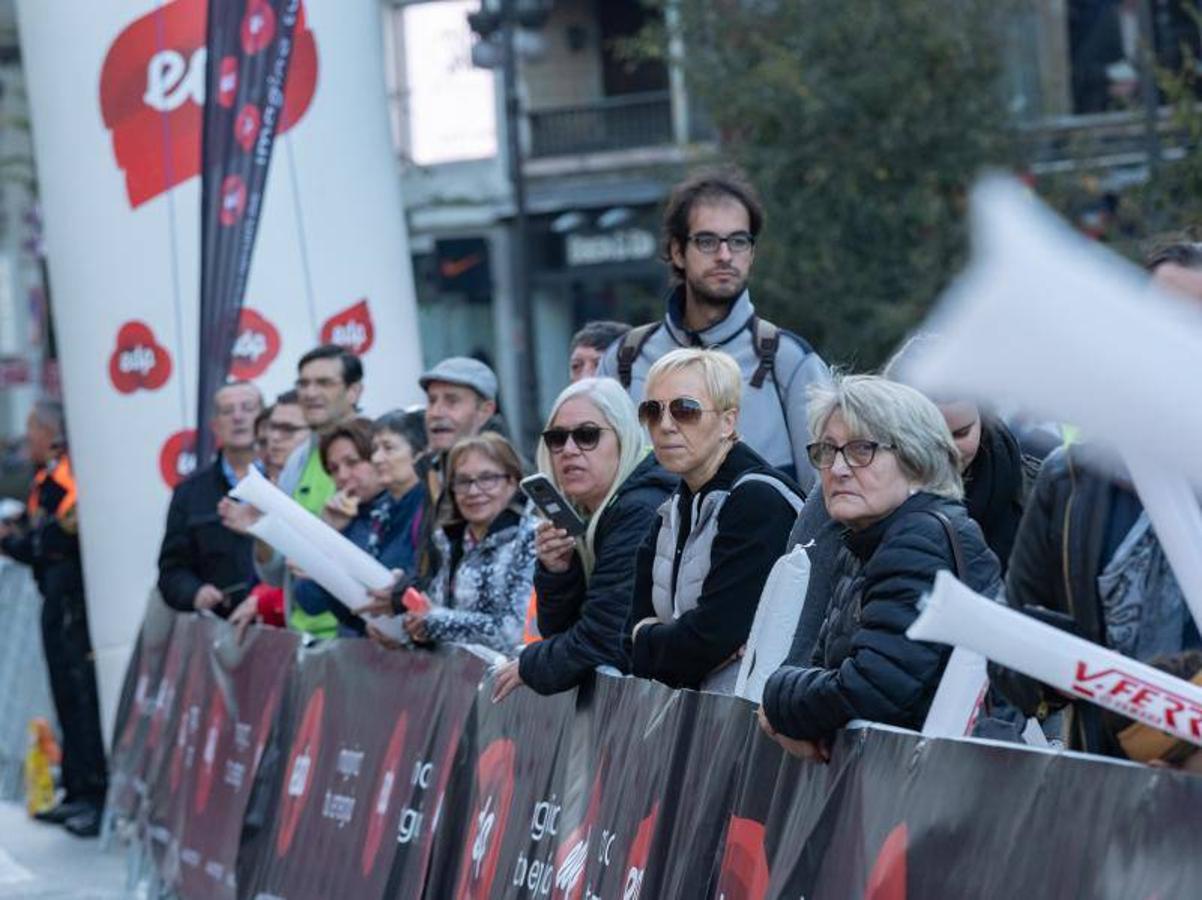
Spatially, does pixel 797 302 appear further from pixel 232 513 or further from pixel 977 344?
pixel 977 344

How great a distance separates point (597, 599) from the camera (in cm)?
704

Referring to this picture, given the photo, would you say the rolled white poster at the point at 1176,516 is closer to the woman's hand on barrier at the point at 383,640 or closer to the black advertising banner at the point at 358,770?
the black advertising banner at the point at 358,770

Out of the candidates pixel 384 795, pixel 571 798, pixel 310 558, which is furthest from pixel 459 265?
pixel 571 798

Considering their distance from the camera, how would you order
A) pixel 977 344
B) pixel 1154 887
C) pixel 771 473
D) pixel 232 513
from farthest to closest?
pixel 232 513 → pixel 771 473 → pixel 1154 887 → pixel 977 344

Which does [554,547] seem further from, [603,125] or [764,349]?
[603,125]

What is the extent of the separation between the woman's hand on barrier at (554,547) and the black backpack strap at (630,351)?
1.06 metres

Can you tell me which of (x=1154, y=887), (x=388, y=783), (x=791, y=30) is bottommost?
(x=388, y=783)

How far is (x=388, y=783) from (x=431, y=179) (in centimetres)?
3398

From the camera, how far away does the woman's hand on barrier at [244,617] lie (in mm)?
10812

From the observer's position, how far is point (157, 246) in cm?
1502


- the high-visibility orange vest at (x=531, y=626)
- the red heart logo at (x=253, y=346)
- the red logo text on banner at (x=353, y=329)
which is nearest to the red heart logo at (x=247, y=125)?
the red heart logo at (x=253, y=346)

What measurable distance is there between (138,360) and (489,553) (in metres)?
7.26

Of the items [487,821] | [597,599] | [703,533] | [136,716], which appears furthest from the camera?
[136,716]

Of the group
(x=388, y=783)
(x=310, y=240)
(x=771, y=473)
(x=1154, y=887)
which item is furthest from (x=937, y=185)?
(x=1154, y=887)
